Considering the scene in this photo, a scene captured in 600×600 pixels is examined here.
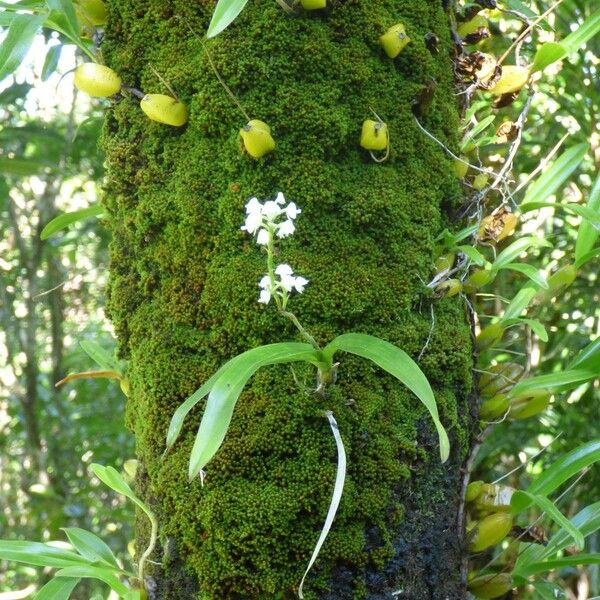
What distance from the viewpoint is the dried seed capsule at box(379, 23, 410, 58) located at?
1115mm

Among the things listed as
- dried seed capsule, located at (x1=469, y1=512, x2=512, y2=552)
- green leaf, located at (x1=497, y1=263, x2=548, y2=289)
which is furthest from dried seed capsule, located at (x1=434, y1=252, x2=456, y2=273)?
dried seed capsule, located at (x1=469, y1=512, x2=512, y2=552)

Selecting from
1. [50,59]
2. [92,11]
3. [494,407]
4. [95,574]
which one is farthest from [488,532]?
[50,59]

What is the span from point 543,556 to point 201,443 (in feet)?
2.27

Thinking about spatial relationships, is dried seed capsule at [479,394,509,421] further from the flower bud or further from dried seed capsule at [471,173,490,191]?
the flower bud

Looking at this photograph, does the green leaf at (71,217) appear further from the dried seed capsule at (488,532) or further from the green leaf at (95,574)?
the dried seed capsule at (488,532)

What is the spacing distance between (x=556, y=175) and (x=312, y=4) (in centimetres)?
59

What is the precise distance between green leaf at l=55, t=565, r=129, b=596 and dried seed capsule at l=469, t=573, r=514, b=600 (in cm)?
52

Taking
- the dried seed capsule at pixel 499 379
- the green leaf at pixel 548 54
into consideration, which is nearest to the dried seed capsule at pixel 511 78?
the green leaf at pixel 548 54

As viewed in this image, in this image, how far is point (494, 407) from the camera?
1181mm

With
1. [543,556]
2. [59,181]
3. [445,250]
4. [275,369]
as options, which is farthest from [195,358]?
[59,181]

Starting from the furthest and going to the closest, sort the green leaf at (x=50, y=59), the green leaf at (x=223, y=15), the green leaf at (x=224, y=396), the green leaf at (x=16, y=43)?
1. the green leaf at (x=50, y=59)
2. the green leaf at (x=16, y=43)
3. the green leaf at (x=223, y=15)
4. the green leaf at (x=224, y=396)

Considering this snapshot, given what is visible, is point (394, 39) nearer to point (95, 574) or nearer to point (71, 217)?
point (71, 217)

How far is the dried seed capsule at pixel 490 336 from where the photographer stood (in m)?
1.24

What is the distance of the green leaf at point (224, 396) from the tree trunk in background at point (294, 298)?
125 mm
